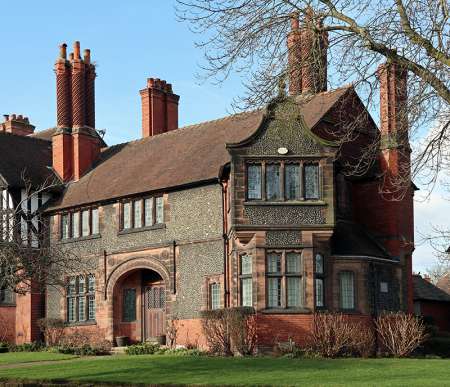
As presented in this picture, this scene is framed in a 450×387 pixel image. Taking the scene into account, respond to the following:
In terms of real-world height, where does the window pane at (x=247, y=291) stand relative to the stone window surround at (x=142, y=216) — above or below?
below

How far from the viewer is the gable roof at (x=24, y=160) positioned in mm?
38906

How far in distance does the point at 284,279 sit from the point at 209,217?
4531 millimetres

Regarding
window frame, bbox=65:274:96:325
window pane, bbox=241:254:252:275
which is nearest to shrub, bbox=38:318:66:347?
window frame, bbox=65:274:96:325

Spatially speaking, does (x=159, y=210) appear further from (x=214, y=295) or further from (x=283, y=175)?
(x=283, y=175)

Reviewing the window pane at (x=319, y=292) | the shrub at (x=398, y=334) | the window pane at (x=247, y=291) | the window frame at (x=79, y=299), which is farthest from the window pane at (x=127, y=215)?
the shrub at (x=398, y=334)

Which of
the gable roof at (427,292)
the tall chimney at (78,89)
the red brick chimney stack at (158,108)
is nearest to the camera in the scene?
the tall chimney at (78,89)

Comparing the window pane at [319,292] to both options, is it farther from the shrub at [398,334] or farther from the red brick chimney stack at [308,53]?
the red brick chimney stack at [308,53]

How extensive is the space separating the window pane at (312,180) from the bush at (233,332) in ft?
14.9

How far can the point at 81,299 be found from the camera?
37.4 metres

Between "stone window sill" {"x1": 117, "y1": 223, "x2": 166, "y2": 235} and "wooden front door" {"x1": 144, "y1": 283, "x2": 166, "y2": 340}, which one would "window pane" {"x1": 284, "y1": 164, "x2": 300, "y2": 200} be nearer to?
"stone window sill" {"x1": 117, "y1": 223, "x2": 166, "y2": 235}

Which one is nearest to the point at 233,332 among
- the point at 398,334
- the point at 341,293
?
the point at 341,293

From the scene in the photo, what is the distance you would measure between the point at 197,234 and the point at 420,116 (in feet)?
62.7

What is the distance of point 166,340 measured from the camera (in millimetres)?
33750

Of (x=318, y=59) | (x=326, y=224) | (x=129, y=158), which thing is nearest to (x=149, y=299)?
(x=129, y=158)
